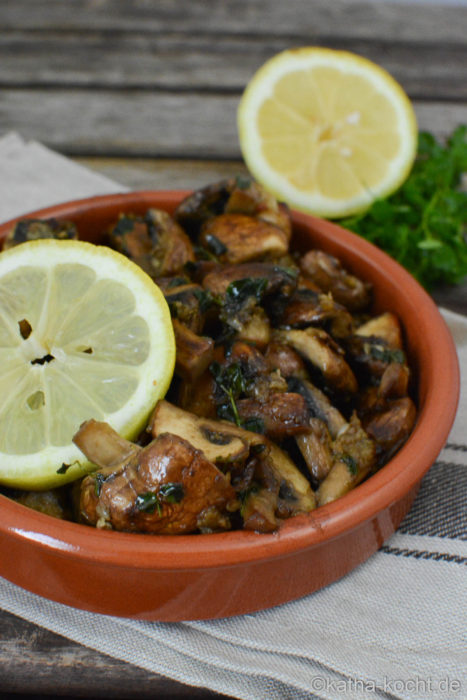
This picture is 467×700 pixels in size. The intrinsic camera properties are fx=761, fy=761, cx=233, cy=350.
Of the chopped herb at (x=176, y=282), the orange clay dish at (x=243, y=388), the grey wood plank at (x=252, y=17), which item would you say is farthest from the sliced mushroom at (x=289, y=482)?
the grey wood plank at (x=252, y=17)

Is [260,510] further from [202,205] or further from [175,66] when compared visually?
[175,66]

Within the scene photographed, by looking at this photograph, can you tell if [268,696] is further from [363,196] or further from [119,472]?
[363,196]

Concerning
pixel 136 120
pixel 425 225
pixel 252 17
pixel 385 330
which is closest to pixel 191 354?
pixel 385 330

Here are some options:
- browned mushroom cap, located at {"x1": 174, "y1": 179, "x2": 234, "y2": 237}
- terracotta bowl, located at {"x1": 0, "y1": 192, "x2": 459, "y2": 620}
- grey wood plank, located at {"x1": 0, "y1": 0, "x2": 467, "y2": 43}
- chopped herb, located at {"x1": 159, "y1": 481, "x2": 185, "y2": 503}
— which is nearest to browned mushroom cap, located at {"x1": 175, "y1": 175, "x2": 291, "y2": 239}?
browned mushroom cap, located at {"x1": 174, "y1": 179, "x2": 234, "y2": 237}

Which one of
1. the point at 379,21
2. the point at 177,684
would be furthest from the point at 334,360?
the point at 379,21

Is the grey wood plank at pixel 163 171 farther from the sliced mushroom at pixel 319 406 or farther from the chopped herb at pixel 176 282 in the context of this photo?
the sliced mushroom at pixel 319 406

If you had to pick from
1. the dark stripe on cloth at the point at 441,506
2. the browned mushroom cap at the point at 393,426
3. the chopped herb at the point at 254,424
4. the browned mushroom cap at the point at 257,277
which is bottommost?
the dark stripe on cloth at the point at 441,506

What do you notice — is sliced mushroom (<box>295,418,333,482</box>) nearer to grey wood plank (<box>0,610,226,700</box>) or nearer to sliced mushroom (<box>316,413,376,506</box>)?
sliced mushroom (<box>316,413,376,506</box>)
